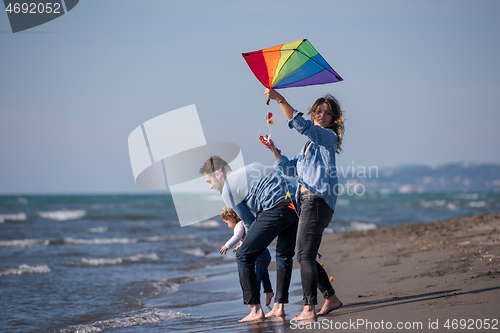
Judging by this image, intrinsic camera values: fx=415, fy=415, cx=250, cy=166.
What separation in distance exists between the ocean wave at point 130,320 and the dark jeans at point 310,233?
5.77 ft

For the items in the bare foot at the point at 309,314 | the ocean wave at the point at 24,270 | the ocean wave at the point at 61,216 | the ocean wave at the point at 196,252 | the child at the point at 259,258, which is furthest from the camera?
the ocean wave at the point at 61,216

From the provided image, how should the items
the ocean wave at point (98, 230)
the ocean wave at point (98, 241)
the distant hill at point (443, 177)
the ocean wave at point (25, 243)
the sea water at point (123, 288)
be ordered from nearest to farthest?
the sea water at point (123, 288), the ocean wave at point (25, 243), the ocean wave at point (98, 241), the ocean wave at point (98, 230), the distant hill at point (443, 177)

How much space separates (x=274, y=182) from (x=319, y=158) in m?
0.49

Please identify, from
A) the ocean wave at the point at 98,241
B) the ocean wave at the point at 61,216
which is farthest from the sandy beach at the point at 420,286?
the ocean wave at the point at 61,216

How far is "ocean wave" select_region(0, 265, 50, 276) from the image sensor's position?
7.60 m

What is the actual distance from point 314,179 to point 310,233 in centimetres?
41

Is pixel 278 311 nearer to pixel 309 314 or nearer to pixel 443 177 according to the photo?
pixel 309 314

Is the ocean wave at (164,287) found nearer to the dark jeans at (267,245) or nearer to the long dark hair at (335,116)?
the dark jeans at (267,245)

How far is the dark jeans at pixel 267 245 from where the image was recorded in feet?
11.0

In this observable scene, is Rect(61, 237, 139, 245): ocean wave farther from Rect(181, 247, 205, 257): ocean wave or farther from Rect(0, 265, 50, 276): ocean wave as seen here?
Rect(0, 265, 50, 276): ocean wave

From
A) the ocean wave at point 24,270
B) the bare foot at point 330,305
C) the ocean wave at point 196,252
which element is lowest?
the bare foot at point 330,305

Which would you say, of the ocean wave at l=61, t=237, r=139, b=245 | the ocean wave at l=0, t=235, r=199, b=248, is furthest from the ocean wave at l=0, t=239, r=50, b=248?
the ocean wave at l=61, t=237, r=139, b=245

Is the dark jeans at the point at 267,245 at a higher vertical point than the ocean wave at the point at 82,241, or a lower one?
lower

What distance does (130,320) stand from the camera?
4266 mm
